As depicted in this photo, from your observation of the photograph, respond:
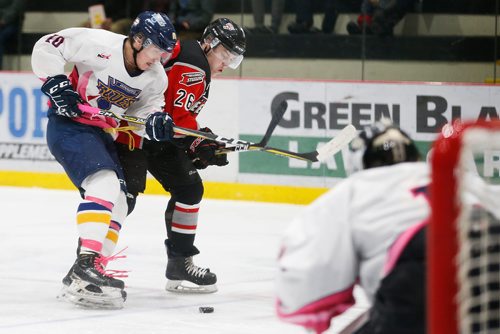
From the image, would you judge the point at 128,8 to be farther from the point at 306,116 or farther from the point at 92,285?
the point at 92,285

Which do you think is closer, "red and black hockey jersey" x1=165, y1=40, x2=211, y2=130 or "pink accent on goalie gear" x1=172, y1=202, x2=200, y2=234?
"red and black hockey jersey" x1=165, y1=40, x2=211, y2=130

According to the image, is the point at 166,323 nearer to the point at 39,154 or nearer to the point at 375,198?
the point at 375,198

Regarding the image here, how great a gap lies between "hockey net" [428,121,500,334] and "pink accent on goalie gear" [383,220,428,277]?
94 millimetres

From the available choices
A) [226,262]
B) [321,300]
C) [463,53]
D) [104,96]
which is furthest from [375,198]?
[463,53]

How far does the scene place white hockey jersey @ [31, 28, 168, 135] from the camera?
386cm

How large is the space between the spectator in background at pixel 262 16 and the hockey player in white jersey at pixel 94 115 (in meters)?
3.83

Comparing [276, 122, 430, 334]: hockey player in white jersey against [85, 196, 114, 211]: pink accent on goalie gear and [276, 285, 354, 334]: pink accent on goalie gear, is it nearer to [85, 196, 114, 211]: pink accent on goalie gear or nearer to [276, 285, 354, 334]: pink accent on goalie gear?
Answer: [276, 285, 354, 334]: pink accent on goalie gear

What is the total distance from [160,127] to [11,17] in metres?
5.10

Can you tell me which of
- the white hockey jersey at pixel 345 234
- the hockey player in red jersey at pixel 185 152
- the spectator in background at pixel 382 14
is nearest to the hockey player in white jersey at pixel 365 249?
the white hockey jersey at pixel 345 234

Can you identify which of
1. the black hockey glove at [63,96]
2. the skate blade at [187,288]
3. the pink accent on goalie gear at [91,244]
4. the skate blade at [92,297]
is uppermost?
the black hockey glove at [63,96]

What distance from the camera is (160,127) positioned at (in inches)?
149

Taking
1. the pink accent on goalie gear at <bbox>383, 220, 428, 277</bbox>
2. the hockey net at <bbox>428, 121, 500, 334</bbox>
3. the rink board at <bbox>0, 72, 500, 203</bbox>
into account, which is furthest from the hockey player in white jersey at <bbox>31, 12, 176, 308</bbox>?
the rink board at <bbox>0, 72, 500, 203</bbox>

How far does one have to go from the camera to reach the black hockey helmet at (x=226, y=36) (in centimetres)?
403

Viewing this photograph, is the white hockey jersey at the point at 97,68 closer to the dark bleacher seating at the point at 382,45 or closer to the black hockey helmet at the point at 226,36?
the black hockey helmet at the point at 226,36
